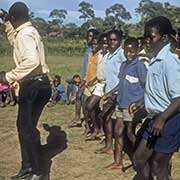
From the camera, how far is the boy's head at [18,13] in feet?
18.6

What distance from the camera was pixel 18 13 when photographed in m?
5.68

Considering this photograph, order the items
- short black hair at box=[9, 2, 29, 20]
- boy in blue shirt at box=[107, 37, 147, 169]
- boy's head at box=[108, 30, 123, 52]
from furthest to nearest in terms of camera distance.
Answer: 1. boy's head at box=[108, 30, 123, 52]
2. boy in blue shirt at box=[107, 37, 147, 169]
3. short black hair at box=[9, 2, 29, 20]

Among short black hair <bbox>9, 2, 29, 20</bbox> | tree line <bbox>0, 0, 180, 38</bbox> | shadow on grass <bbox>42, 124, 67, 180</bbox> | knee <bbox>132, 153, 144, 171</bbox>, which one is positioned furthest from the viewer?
tree line <bbox>0, 0, 180, 38</bbox>

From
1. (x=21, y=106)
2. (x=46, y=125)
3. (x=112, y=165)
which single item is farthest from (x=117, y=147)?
(x=46, y=125)

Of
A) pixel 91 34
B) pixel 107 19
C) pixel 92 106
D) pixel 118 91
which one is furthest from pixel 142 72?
pixel 107 19

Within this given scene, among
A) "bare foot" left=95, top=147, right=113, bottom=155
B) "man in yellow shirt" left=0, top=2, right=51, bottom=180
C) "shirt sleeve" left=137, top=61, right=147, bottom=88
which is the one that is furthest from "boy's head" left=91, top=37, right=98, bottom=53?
"man in yellow shirt" left=0, top=2, right=51, bottom=180

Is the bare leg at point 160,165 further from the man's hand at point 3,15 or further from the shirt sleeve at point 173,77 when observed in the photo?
the man's hand at point 3,15

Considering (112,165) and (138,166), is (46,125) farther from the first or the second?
(138,166)

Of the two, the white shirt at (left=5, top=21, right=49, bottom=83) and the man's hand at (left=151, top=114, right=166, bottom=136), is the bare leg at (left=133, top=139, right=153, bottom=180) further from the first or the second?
the white shirt at (left=5, top=21, right=49, bottom=83)

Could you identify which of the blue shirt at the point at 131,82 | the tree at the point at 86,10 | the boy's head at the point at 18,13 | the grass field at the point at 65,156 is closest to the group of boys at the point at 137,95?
the blue shirt at the point at 131,82

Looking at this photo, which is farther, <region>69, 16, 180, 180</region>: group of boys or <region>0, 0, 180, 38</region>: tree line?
<region>0, 0, 180, 38</region>: tree line

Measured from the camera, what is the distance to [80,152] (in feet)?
24.7

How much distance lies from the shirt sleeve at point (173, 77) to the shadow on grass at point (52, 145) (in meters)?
2.51

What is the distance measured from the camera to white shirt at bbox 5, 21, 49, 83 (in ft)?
17.8
